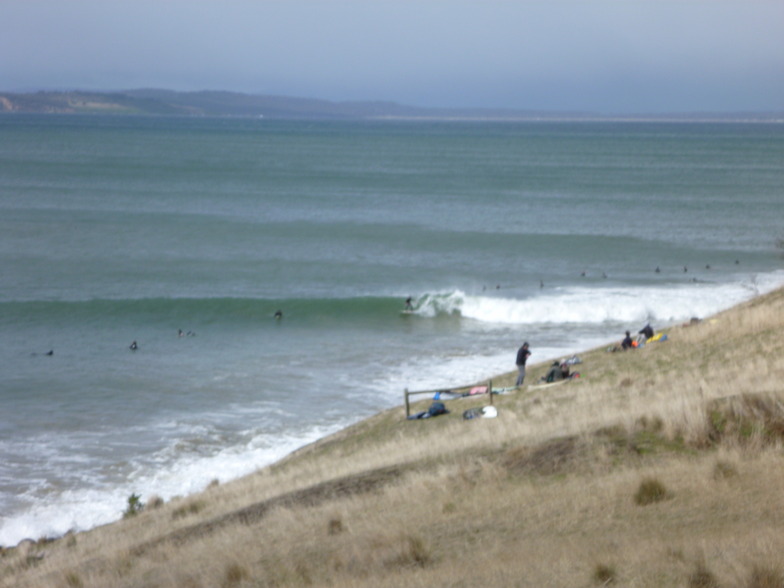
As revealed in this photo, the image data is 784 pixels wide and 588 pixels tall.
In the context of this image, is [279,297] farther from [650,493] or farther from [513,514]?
[650,493]

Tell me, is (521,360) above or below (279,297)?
above

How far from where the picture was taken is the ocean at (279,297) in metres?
22.1

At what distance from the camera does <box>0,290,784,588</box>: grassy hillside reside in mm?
7922

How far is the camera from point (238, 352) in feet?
103

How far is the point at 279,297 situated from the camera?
40.1 meters

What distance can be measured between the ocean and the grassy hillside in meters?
5.38

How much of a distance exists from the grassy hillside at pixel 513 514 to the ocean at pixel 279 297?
5.38 meters

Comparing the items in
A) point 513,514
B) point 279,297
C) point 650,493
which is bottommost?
point 279,297

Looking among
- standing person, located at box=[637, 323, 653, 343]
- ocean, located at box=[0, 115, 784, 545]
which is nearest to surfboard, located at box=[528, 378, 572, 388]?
standing person, located at box=[637, 323, 653, 343]

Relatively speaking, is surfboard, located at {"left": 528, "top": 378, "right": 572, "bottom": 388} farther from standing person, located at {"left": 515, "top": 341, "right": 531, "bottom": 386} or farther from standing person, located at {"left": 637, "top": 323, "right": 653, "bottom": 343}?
standing person, located at {"left": 637, "top": 323, "right": 653, "bottom": 343}

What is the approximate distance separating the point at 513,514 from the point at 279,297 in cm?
3118

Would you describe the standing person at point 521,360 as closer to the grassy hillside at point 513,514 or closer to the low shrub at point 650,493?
the grassy hillside at point 513,514

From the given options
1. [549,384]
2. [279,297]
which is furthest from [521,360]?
[279,297]

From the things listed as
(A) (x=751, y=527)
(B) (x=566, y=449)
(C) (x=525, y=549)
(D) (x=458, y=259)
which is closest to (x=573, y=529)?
(C) (x=525, y=549)
